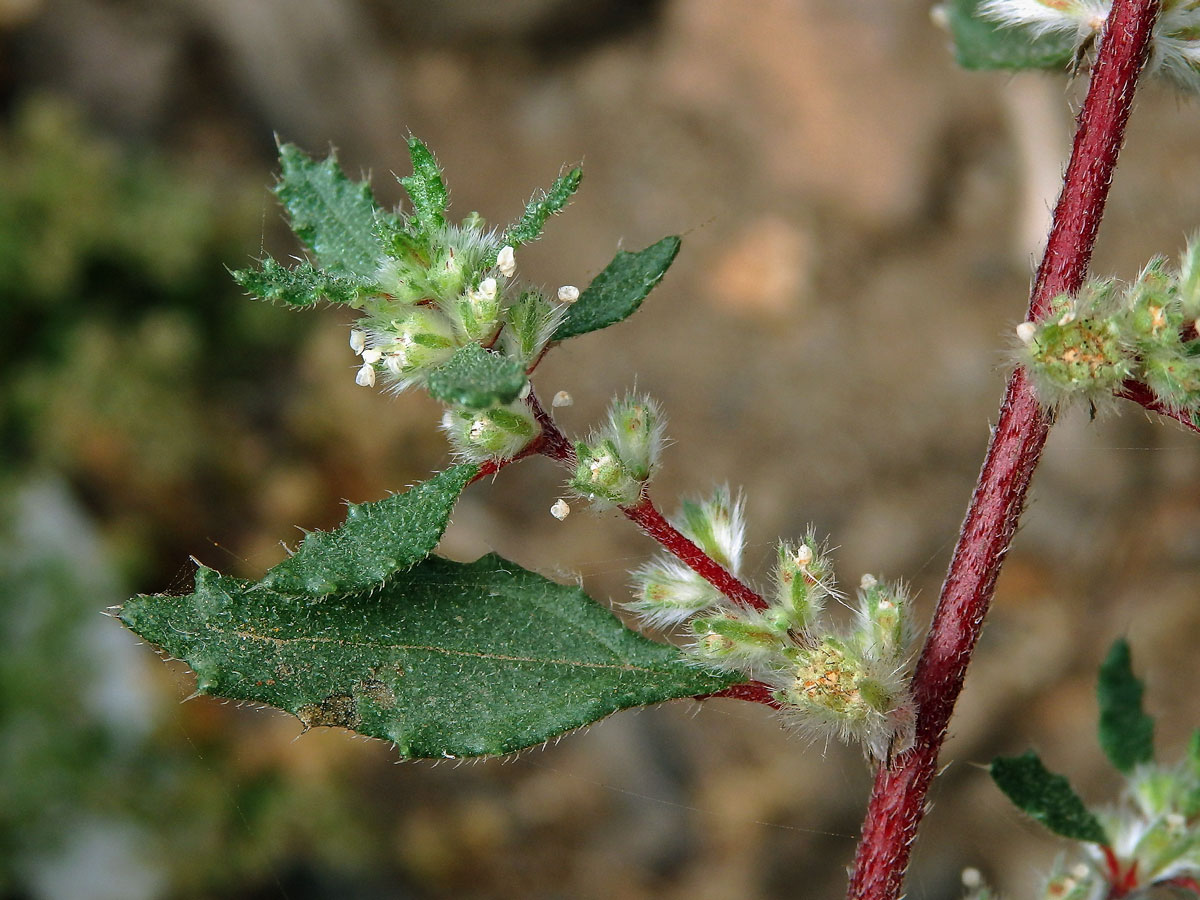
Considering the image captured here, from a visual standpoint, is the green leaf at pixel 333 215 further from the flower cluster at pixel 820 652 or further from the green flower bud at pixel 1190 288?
the green flower bud at pixel 1190 288

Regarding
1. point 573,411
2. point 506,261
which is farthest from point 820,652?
point 573,411

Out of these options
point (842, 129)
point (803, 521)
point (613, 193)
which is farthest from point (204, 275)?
point (842, 129)

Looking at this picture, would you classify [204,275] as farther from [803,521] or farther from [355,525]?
[355,525]

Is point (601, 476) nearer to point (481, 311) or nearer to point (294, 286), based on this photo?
point (481, 311)

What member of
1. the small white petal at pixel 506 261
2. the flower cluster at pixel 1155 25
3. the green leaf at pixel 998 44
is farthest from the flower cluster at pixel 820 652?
the green leaf at pixel 998 44

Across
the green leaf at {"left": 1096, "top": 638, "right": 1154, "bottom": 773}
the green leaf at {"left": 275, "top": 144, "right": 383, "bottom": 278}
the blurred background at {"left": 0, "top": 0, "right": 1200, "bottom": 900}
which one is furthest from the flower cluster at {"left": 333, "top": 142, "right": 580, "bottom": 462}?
the blurred background at {"left": 0, "top": 0, "right": 1200, "bottom": 900}

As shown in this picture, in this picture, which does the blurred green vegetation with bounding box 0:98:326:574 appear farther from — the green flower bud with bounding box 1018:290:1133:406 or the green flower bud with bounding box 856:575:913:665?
the green flower bud with bounding box 1018:290:1133:406
